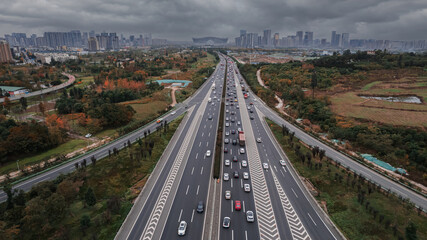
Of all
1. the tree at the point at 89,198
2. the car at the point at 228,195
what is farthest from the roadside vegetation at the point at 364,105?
the tree at the point at 89,198

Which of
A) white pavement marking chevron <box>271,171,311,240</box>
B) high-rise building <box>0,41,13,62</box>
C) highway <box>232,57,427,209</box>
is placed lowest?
white pavement marking chevron <box>271,171,311,240</box>

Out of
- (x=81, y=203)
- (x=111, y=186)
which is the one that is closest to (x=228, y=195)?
(x=111, y=186)

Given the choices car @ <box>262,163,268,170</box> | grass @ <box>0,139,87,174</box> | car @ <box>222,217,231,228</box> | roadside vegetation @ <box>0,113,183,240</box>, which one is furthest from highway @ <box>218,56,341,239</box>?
grass @ <box>0,139,87,174</box>

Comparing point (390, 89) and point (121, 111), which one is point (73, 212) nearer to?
point (121, 111)

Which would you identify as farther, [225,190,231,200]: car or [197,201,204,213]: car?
[225,190,231,200]: car

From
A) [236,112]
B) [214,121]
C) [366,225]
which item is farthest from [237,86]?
[366,225]

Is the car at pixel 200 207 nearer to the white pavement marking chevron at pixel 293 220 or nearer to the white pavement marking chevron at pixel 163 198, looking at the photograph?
the white pavement marking chevron at pixel 163 198

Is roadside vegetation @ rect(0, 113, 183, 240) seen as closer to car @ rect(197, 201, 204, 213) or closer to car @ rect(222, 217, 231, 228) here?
car @ rect(197, 201, 204, 213)
